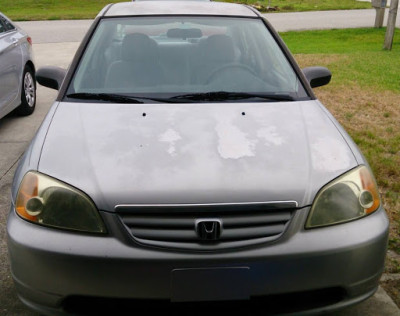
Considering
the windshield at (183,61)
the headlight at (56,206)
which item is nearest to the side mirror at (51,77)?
the windshield at (183,61)

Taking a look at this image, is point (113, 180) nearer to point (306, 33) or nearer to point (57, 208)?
point (57, 208)

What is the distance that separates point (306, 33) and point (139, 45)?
12.5 meters

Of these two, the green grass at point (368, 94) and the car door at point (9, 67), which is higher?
the car door at point (9, 67)

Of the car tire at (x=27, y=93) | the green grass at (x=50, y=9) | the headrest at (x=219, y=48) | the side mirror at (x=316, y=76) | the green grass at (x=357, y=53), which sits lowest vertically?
the green grass at (x=50, y=9)

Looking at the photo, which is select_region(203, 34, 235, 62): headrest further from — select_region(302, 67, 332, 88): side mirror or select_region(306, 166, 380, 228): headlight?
select_region(306, 166, 380, 228): headlight

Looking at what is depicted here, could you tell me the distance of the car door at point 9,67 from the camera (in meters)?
6.00

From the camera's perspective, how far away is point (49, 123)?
2957 millimetres

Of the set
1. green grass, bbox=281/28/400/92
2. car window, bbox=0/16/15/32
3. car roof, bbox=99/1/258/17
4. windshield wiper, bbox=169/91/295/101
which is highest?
car roof, bbox=99/1/258/17

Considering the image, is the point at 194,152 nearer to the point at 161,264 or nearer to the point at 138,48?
the point at 161,264

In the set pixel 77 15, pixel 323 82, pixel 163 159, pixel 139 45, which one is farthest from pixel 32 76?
pixel 77 15

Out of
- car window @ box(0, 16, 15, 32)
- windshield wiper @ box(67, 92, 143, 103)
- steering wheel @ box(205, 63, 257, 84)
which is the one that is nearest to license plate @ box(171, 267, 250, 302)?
windshield wiper @ box(67, 92, 143, 103)

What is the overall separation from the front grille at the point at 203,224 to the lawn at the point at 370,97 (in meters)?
1.13

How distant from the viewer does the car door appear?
19.7 ft

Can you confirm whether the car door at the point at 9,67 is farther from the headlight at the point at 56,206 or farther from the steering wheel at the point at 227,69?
the headlight at the point at 56,206
